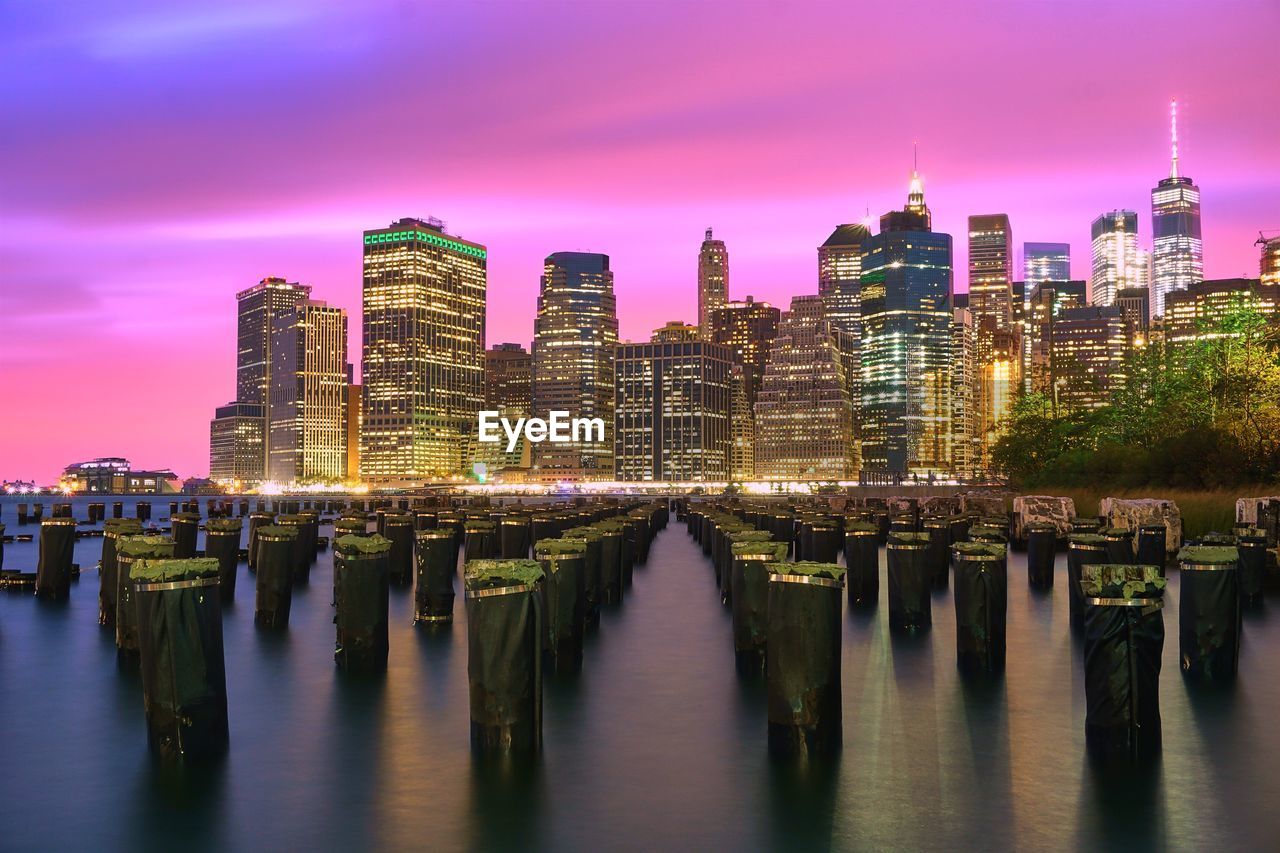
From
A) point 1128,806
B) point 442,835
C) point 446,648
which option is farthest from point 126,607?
point 1128,806

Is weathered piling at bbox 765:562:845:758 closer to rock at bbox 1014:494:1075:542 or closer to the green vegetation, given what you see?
the green vegetation

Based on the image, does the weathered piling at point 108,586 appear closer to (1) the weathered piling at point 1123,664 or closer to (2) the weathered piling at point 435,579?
(2) the weathered piling at point 435,579

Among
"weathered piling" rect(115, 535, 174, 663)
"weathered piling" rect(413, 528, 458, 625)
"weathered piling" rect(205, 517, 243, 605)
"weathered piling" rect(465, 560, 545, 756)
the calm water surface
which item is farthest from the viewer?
"weathered piling" rect(205, 517, 243, 605)

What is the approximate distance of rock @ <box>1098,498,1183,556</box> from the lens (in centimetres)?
3459

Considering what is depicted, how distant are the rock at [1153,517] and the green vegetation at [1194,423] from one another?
3806 millimetres

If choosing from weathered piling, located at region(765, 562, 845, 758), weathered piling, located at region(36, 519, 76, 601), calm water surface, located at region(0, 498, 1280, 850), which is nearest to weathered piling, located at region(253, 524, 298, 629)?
calm water surface, located at region(0, 498, 1280, 850)

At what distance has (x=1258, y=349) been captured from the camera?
220ft

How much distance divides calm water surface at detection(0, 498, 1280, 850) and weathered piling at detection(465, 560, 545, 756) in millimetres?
436

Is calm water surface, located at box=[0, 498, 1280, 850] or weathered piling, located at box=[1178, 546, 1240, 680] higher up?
weathered piling, located at box=[1178, 546, 1240, 680]

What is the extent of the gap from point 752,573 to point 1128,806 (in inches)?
321

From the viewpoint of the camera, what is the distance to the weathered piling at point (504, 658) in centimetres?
1162

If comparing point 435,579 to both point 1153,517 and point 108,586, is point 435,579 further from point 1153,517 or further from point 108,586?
point 1153,517

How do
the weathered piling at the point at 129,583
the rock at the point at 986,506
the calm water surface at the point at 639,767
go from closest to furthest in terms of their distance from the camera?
the calm water surface at the point at 639,767 → the weathered piling at the point at 129,583 → the rock at the point at 986,506

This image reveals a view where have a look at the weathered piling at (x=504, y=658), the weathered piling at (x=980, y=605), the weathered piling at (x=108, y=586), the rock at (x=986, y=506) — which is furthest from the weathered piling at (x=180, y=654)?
the rock at (x=986, y=506)
